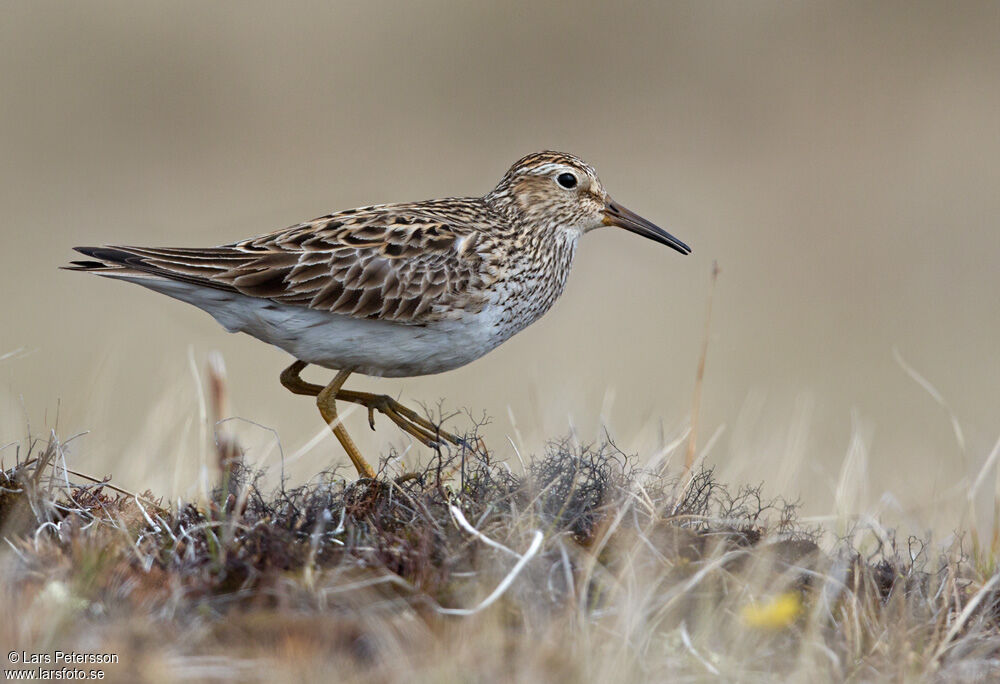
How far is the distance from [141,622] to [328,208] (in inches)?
444

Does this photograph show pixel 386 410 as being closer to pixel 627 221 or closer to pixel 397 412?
pixel 397 412

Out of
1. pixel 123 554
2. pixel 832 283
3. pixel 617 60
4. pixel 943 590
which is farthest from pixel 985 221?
pixel 123 554

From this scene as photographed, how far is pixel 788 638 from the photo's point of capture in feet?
12.2

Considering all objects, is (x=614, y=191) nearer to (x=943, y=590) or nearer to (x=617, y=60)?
(x=617, y=60)

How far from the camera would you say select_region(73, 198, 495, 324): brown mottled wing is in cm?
563

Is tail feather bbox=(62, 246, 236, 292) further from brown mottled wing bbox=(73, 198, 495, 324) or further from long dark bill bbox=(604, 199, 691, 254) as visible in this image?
long dark bill bbox=(604, 199, 691, 254)

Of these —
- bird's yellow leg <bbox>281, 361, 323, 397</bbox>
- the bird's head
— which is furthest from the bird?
the bird's head

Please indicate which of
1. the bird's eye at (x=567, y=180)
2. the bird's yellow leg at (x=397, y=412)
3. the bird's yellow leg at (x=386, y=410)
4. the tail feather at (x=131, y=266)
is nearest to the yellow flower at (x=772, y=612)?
the bird's yellow leg at (x=386, y=410)

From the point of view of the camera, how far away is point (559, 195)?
21.6 feet

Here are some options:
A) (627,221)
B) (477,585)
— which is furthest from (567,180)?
(477,585)

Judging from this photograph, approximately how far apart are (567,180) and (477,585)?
3.35 meters

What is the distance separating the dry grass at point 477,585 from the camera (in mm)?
3320

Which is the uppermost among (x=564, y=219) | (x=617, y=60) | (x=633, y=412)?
(x=617, y=60)

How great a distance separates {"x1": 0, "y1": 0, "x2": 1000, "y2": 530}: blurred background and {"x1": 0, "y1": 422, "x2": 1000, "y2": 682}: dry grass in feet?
6.39
